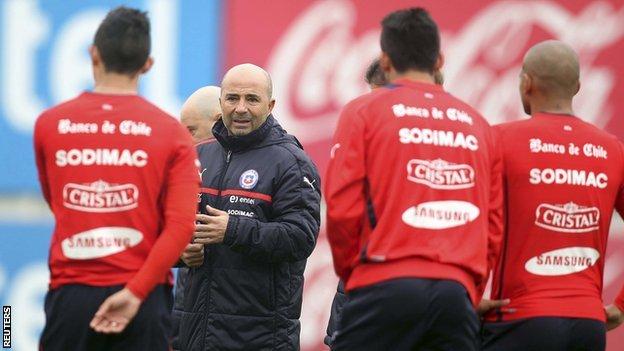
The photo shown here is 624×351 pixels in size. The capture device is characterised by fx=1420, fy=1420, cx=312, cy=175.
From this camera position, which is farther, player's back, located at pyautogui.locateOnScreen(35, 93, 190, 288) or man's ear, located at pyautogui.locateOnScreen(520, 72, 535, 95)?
man's ear, located at pyautogui.locateOnScreen(520, 72, 535, 95)

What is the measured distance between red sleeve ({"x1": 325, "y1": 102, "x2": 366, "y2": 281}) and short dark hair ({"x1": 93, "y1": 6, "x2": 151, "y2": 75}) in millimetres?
758

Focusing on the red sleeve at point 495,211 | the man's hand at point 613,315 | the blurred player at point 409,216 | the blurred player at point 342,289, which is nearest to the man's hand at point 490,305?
the red sleeve at point 495,211

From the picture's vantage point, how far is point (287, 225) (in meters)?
6.15

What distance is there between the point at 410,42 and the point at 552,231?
2.95ft

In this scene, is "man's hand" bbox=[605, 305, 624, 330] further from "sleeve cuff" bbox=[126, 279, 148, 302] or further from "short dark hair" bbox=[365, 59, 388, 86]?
"sleeve cuff" bbox=[126, 279, 148, 302]

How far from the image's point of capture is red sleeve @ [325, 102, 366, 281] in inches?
194

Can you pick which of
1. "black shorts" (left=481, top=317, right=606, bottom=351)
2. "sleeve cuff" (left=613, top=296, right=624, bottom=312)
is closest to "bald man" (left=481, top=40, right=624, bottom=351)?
"black shorts" (left=481, top=317, right=606, bottom=351)

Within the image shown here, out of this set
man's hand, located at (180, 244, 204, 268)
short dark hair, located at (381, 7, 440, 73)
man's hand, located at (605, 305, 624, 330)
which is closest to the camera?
short dark hair, located at (381, 7, 440, 73)

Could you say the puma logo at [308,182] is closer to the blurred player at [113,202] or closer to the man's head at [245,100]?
the man's head at [245,100]

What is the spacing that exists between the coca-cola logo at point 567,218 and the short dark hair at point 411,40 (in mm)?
701

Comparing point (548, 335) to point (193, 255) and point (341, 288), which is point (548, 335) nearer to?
point (341, 288)

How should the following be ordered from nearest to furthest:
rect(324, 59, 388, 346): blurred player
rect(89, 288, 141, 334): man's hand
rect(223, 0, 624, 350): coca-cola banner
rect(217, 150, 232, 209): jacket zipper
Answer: rect(89, 288, 141, 334): man's hand
rect(217, 150, 232, 209): jacket zipper
rect(324, 59, 388, 346): blurred player
rect(223, 0, 624, 350): coca-cola banner

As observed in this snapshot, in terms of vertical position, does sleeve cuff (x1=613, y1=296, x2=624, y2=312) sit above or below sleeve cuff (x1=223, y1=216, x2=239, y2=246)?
below

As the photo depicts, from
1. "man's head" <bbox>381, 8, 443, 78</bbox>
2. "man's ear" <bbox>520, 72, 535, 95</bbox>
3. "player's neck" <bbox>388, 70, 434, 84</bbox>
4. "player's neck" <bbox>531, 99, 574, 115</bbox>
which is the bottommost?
"player's neck" <bbox>531, 99, 574, 115</bbox>
